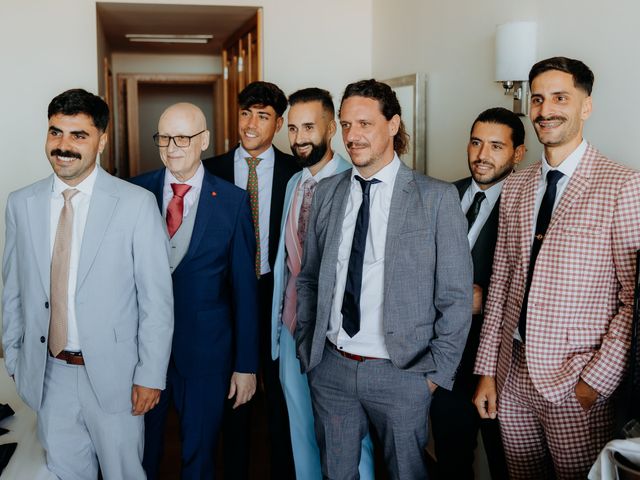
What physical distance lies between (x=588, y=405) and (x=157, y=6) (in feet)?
14.0

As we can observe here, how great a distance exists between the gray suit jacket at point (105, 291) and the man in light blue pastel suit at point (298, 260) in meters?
0.62

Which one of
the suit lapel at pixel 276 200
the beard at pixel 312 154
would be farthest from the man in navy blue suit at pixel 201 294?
the suit lapel at pixel 276 200

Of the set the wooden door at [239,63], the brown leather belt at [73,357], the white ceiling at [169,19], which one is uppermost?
the white ceiling at [169,19]

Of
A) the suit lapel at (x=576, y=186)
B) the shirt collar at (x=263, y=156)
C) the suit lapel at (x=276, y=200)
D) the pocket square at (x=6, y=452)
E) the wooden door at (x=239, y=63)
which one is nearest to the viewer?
the suit lapel at (x=576, y=186)

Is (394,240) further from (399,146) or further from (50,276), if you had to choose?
(50,276)

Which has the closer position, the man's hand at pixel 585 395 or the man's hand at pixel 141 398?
the man's hand at pixel 585 395

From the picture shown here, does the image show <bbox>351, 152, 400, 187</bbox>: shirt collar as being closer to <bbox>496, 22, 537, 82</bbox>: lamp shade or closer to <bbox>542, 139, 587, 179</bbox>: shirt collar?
<bbox>542, 139, 587, 179</bbox>: shirt collar

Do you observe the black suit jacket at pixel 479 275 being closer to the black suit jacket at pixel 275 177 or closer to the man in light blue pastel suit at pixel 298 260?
the man in light blue pastel suit at pixel 298 260

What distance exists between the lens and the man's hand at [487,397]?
2.27 m

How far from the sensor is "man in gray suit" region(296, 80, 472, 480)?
7.19ft

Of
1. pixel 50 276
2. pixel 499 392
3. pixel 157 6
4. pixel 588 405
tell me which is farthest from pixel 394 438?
pixel 157 6

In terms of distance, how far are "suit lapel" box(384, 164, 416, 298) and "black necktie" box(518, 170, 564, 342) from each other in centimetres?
43

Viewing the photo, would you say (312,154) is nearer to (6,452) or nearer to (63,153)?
(63,153)

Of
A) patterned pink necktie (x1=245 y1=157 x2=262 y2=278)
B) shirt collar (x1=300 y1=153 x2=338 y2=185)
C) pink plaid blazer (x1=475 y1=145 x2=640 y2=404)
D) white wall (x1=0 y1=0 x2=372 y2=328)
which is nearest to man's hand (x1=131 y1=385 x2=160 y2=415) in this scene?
patterned pink necktie (x1=245 y1=157 x2=262 y2=278)
